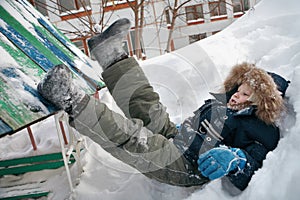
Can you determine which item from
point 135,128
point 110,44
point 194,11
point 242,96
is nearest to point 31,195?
point 135,128

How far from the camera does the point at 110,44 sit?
1.38m

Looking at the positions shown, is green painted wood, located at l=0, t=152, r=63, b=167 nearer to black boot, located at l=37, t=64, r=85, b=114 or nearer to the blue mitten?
black boot, located at l=37, t=64, r=85, b=114

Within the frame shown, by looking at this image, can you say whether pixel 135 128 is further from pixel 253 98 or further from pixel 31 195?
pixel 31 195

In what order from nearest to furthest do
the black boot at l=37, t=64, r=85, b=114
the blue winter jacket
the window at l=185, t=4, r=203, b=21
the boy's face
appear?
the black boot at l=37, t=64, r=85, b=114
the blue winter jacket
the boy's face
the window at l=185, t=4, r=203, b=21

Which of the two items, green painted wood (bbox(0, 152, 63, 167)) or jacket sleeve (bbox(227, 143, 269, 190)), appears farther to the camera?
green painted wood (bbox(0, 152, 63, 167))

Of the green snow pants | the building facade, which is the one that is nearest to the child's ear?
the green snow pants

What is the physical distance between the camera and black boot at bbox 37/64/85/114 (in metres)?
1.10

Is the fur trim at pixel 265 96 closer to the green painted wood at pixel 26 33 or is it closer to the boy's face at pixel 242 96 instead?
the boy's face at pixel 242 96

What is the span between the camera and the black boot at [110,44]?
1.37 metres

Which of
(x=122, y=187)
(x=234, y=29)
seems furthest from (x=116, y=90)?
(x=234, y=29)

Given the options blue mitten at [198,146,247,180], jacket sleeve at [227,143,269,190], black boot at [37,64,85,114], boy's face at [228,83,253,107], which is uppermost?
black boot at [37,64,85,114]

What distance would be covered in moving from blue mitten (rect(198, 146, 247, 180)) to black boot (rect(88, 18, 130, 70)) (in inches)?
26.6

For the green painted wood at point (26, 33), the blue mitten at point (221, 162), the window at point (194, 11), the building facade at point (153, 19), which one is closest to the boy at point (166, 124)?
the blue mitten at point (221, 162)

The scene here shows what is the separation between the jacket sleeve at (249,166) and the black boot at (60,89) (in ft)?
2.40
